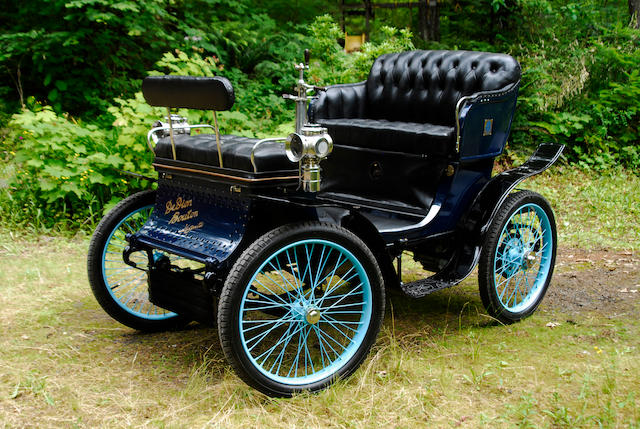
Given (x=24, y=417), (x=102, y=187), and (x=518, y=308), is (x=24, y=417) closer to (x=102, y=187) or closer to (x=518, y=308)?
(x=518, y=308)

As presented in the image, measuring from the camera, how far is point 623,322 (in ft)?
11.9

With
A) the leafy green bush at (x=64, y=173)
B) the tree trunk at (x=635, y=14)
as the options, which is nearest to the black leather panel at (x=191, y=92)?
the leafy green bush at (x=64, y=173)

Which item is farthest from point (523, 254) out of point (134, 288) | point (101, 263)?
point (101, 263)

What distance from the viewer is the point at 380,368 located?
3010 millimetres

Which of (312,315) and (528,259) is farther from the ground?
(312,315)

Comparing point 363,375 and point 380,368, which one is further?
point 380,368

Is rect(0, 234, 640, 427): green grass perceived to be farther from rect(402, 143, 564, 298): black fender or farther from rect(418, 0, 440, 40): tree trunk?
rect(418, 0, 440, 40): tree trunk

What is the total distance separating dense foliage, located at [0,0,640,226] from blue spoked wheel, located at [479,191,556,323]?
112 inches

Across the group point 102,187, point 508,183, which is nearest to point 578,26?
point 508,183

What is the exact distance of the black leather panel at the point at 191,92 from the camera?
2.60m

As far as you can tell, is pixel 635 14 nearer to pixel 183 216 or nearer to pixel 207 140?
pixel 207 140

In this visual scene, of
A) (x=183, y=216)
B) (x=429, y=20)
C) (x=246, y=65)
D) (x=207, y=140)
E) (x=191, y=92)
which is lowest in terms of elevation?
(x=246, y=65)

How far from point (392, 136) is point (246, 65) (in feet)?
18.8

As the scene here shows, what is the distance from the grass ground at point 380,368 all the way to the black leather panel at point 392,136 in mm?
977
